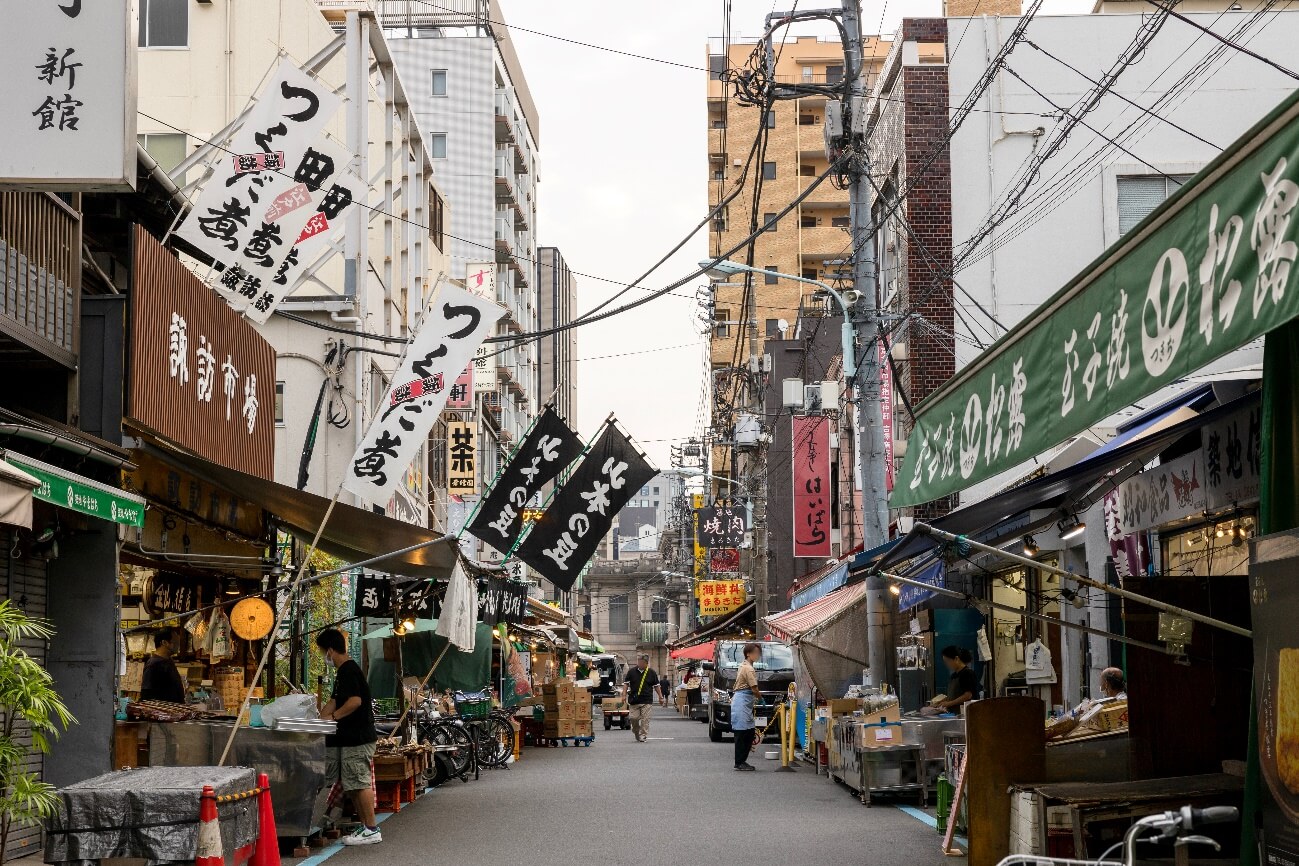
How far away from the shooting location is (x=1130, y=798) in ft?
28.3

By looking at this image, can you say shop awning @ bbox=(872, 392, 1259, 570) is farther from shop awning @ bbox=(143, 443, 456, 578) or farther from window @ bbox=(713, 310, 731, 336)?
window @ bbox=(713, 310, 731, 336)

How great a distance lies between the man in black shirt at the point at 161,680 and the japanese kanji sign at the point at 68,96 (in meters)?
8.92

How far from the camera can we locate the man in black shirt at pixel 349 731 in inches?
562

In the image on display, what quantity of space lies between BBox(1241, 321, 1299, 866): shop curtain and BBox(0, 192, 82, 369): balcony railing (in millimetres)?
8700

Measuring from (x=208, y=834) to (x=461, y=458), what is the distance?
100 feet

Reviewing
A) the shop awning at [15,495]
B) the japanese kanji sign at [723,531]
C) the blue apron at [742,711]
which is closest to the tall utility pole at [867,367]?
the blue apron at [742,711]

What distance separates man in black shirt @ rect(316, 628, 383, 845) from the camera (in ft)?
46.8

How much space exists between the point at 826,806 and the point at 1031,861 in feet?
37.1

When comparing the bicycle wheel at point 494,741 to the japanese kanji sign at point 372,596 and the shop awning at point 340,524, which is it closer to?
the japanese kanji sign at point 372,596

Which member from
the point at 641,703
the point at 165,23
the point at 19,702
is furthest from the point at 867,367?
the point at 165,23

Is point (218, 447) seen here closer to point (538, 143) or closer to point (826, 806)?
point (826, 806)

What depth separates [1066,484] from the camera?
10.5 m

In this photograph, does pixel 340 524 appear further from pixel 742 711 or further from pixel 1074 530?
pixel 742 711

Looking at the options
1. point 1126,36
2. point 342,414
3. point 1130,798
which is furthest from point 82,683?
point 1126,36
